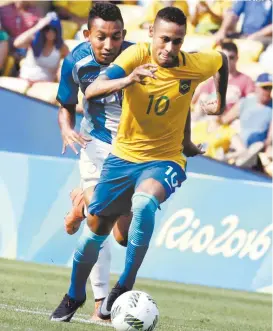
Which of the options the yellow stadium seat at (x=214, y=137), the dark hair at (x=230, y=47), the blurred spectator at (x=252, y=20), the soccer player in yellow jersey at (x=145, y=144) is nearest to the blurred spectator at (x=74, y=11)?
the blurred spectator at (x=252, y=20)

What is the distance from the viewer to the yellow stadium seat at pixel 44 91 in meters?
15.9

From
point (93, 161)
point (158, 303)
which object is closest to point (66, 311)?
point (93, 161)

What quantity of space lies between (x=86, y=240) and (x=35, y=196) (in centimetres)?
565

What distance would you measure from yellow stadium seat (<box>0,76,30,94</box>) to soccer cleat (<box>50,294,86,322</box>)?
9.17 m

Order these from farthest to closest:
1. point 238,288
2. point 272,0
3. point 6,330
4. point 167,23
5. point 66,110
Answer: point 272,0
point 238,288
point 66,110
point 167,23
point 6,330

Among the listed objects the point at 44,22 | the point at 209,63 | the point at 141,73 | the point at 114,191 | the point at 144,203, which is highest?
the point at 141,73

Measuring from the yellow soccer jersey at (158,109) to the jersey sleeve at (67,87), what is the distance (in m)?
0.98

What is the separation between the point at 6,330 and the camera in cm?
626

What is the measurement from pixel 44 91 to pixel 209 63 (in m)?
8.87

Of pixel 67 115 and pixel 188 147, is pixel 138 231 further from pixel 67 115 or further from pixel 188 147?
pixel 67 115

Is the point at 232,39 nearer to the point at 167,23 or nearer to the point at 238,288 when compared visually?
the point at 238,288

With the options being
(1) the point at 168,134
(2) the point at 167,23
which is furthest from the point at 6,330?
(2) the point at 167,23

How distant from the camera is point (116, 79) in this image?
662cm

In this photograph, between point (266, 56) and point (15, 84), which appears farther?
point (15, 84)
